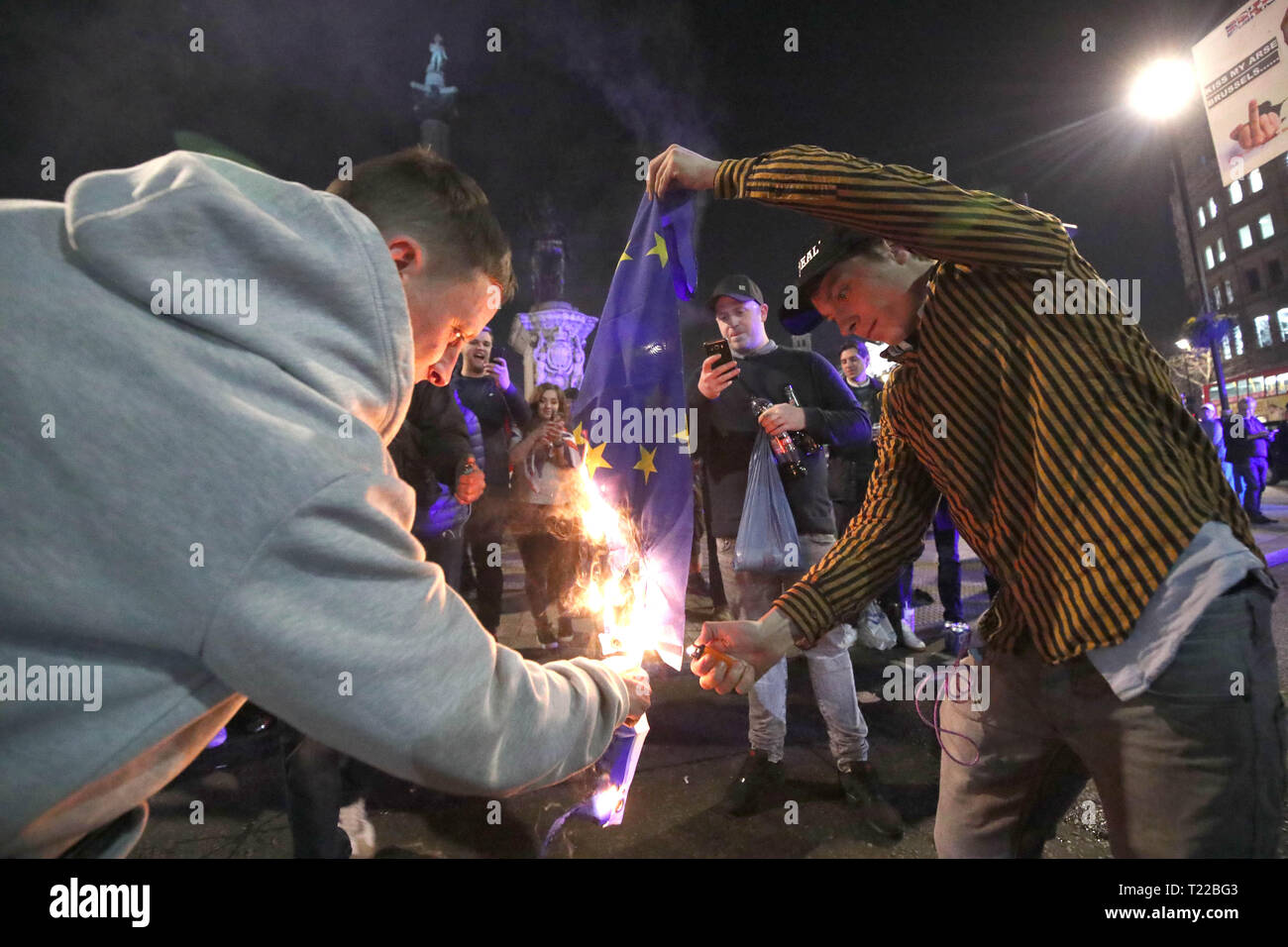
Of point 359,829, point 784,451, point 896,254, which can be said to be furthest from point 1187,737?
point 359,829

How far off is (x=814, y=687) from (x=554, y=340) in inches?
912

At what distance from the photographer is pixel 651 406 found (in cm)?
287

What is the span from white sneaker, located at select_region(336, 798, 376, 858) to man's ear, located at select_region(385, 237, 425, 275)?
288cm

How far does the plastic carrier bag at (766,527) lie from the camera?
3877 mm

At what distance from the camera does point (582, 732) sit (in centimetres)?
139

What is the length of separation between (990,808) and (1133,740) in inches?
22.2

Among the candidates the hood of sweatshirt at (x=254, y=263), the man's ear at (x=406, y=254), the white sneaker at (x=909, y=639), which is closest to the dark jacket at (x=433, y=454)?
the man's ear at (x=406, y=254)

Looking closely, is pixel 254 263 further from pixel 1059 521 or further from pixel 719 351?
pixel 719 351

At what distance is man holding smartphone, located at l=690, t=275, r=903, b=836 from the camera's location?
143 inches

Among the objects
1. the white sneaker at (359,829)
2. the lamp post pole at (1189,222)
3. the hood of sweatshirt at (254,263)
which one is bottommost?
the white sneaker at (359,829)

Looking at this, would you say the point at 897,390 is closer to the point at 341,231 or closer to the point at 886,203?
the point at 886,203

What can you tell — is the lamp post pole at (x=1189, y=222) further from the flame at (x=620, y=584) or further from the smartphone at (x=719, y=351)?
the flame at (x=620, y=584)

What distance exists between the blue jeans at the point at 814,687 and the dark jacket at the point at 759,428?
0.34 m
